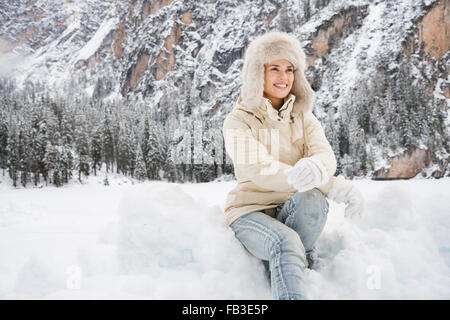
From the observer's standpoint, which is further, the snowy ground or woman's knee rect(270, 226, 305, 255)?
the snowy ground

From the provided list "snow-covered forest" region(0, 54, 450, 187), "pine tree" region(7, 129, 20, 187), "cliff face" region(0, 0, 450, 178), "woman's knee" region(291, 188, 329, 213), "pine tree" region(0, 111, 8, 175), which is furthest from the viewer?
"cliff face" region(0, 0, 450, 178)

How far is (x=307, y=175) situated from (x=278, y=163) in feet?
0.68

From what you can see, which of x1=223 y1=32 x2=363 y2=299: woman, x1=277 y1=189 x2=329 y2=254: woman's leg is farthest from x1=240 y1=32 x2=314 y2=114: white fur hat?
x1=277 y1=189 x2=329 y2=254: woman's leg

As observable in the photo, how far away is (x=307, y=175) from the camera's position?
4.95 feet

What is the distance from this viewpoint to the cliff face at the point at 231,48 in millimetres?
45844

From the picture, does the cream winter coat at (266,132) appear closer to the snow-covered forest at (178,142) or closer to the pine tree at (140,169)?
the snow-covered forest at (178,142)

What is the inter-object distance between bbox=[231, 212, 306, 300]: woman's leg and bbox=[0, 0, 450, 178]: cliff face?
38.4 meters

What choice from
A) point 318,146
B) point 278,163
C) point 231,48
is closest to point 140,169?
point 318,146

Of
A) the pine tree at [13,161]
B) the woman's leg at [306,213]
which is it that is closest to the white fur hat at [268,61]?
the woman's leg at [306,213]

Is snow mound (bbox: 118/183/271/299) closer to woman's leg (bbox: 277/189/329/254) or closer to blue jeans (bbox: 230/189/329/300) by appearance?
blue jeans (bbox: 230/189/329/300)

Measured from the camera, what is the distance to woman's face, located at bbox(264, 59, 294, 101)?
1.94m

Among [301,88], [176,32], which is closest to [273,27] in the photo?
[176,32]

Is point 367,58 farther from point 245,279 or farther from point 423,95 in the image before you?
point 245,279
